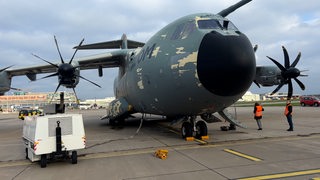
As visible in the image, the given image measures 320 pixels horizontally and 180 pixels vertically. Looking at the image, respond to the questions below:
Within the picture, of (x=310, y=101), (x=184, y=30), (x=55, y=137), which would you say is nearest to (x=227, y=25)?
(x=184, y=30)

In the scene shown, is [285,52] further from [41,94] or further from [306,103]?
[41,94]

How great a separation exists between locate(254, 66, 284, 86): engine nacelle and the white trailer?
14.4 meters

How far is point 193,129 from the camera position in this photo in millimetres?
11453

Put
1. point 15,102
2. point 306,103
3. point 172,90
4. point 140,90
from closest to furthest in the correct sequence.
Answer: point 172,90
point 140,90
point 306,103
point 15,102

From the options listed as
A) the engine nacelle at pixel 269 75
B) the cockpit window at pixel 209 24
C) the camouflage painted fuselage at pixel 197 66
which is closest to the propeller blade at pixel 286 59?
the engine nacelle at pixel 269 75

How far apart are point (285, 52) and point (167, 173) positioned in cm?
1251

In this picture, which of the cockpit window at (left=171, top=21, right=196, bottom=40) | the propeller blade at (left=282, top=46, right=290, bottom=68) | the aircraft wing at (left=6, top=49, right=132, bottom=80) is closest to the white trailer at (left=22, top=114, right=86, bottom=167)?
the cockpit window at (left=171, top=21, right=196, bottom=40)

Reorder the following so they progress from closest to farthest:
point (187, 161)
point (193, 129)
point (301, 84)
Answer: point (187, 161) → point (193, 129) → point (301, 84)

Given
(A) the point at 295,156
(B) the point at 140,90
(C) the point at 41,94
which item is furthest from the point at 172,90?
(C) the point at 41,94

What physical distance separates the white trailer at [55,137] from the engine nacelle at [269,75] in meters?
14.4

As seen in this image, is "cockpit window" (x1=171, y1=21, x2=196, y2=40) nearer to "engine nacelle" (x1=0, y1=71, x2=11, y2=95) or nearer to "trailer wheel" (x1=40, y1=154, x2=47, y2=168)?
"trailer wheel" (x1=40, y1=154, x2=47, y2=168)

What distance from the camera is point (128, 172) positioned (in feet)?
22.5

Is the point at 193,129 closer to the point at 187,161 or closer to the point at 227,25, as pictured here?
the point at 187,161

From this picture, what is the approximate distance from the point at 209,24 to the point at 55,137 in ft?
20.2
